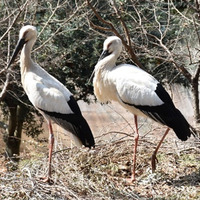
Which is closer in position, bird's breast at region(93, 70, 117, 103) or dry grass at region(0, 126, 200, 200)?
dry grass at region(0, 126, 200, 200)

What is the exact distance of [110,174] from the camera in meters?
5.92

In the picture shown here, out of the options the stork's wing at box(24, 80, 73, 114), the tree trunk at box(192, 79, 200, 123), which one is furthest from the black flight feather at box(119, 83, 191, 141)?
the tree trunk at box(192, 79, 200, 123)

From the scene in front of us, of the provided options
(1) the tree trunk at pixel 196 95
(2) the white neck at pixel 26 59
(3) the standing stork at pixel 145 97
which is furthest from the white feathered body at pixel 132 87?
(1) the tree trunk at pixel 196 95

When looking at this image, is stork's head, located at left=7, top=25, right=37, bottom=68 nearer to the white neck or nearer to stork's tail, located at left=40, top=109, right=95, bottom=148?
the white neck

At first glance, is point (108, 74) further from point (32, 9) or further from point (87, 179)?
point (32, 9)

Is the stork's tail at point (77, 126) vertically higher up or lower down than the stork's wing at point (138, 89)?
lower down

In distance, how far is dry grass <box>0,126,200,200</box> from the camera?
5262 millimetres

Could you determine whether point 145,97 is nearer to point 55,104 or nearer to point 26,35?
point 55,104

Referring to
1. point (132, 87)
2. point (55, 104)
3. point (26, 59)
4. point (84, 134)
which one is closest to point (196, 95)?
point (132, 87)

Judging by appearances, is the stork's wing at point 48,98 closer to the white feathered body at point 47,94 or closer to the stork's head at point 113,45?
the white feathered body at point 47,94

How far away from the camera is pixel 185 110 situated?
12.1 m

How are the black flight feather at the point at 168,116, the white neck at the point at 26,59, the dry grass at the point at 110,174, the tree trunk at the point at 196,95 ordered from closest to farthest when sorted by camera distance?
1. the dry grass at the point at 110,174
2. the black flight feather at the point at 168,116
3. the white neck at the point at 26,59
4. the tree trunk at the point at 196,95

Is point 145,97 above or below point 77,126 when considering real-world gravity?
above

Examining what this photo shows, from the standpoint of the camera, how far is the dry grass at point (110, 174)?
17.3 ft
